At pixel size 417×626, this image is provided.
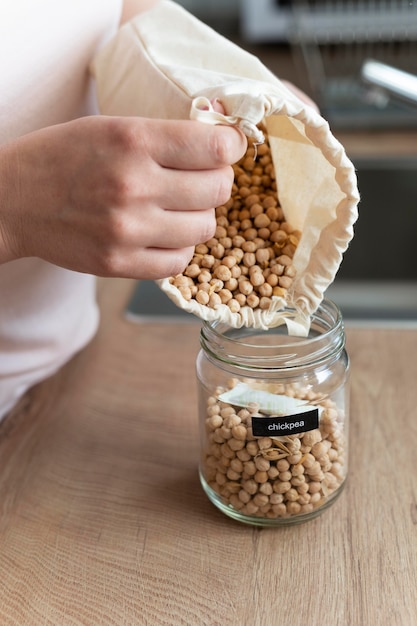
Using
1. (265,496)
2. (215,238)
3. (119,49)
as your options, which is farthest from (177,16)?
(265,496)

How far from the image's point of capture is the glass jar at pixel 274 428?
2.18 ft

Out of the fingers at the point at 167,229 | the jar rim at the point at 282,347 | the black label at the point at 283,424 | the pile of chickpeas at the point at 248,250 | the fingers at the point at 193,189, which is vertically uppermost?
the fingers at the point at 193,189

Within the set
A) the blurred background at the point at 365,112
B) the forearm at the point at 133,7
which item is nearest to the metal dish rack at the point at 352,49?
the blurred background at the point at 365,112

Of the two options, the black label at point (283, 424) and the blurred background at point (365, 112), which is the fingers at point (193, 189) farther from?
the blurred background at point (365, 112)

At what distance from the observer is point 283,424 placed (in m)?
0.65

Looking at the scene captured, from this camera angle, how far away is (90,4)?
2.66 ft

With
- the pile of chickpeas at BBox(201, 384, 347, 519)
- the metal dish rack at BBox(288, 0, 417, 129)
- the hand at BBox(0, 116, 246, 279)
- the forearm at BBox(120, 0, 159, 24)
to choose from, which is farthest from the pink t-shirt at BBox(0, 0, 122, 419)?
the metal dish rack at BBox(288, 0, 417, 129)

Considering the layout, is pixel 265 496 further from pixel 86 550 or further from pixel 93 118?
pixel 93 118

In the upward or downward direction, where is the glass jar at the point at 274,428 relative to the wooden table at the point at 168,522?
upward

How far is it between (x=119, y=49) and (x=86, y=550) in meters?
0.48

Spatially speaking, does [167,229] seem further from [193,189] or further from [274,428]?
[274,428]

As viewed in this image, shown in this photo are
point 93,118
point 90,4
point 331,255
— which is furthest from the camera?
point 90,4

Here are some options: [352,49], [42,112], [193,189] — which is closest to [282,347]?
[193,189]

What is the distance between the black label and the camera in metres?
0.65
